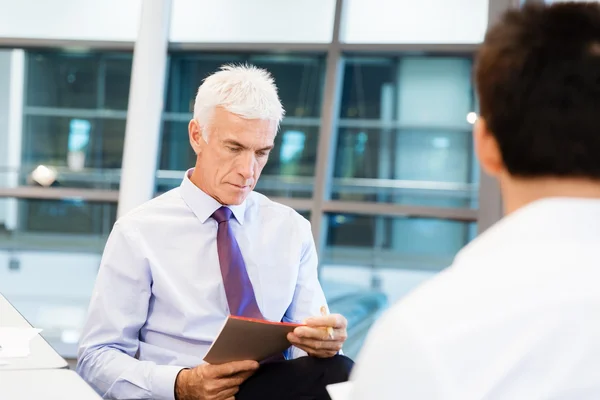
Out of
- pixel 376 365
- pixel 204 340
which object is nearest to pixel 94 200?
pixel 204 340

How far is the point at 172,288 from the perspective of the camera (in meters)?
2.00

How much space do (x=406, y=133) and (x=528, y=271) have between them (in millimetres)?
3535

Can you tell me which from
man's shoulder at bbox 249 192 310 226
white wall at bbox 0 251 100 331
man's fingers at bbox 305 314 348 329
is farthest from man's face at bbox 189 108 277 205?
white wall at bbox 0 251 100 331

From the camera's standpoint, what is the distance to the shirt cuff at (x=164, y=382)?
187cm

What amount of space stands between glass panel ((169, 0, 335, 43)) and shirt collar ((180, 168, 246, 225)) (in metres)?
2.02

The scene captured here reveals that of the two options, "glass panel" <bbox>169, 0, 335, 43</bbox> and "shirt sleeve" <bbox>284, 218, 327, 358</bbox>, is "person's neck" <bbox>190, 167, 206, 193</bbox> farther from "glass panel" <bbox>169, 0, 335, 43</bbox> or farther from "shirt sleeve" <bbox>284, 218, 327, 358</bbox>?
"glass panel" <bbox>169, 0, 335, 43</bbox>

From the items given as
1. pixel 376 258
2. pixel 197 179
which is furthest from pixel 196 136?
pixel 376 258

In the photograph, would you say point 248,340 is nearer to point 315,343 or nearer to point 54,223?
point 315,343

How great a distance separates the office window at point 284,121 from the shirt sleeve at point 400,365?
3.39 metres

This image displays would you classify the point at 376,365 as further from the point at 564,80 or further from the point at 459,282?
the point at 564,80

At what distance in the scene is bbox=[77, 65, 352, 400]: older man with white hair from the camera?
1862mm

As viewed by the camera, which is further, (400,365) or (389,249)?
(389,249)

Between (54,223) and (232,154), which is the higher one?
(232,154)

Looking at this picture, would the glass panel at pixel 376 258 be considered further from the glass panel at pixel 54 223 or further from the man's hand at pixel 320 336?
the man's hand at pixel 320 336
